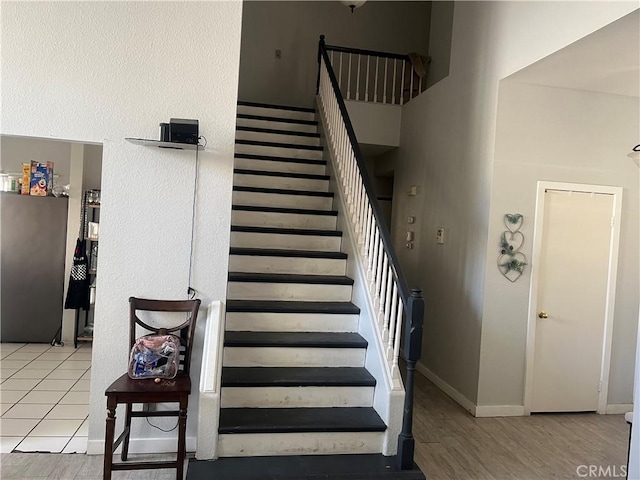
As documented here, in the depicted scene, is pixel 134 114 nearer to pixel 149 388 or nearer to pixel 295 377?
pixel 149 388

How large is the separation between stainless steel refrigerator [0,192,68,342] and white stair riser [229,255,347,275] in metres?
2.65

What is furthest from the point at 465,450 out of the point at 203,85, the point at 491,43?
the point at 491,43

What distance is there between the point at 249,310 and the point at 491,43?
3050 millimetres

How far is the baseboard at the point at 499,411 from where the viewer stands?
370cm

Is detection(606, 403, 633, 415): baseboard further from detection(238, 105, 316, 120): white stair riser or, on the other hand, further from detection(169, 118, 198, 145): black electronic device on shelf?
detection(238, 105, 316, 120): white stair riser

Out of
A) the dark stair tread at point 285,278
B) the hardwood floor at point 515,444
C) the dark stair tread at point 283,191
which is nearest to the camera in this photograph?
the hardwood floor at point 515,444

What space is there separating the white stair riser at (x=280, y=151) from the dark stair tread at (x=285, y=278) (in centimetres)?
179

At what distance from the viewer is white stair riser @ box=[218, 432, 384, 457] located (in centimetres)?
267

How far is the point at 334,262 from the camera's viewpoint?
3922 mm

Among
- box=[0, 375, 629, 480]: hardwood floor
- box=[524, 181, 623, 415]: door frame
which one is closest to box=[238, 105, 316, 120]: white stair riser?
box=[524, 181, 623, 415]: door frame

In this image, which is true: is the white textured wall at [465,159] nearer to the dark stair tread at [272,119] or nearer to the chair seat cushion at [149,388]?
the dark stair tread at [272,119]

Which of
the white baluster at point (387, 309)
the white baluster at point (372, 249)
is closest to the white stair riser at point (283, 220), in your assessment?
the white baluster at point (372, 249)

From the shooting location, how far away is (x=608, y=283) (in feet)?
12.8

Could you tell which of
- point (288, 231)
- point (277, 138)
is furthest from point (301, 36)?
point (288, 231)
